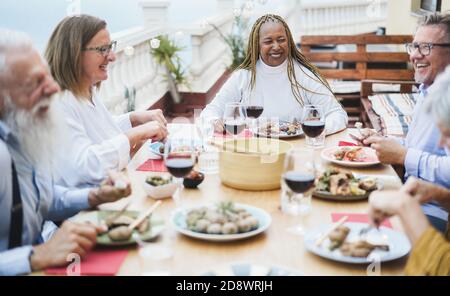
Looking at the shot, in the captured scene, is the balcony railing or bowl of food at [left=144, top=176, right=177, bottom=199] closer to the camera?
bowl of food at [left=144, top=176, right=177, bottom=199]

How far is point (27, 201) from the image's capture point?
5.51 feet

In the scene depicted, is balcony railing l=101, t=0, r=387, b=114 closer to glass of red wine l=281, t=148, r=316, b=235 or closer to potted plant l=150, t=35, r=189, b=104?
potted plant l=150, t=35, r=189, b=104

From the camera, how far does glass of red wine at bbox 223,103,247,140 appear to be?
242 centimetres

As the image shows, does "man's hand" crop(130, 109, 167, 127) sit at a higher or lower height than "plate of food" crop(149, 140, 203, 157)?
higher

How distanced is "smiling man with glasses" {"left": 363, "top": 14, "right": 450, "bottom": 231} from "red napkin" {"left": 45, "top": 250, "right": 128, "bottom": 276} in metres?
1.13

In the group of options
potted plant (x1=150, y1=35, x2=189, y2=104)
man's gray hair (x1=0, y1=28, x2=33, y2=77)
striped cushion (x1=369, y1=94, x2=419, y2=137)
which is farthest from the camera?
potted plant (x1=150, y1=35, x2=189, y2=104)

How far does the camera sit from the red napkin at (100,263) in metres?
1.40

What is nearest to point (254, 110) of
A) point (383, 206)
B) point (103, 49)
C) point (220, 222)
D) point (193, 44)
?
point (103, 49)

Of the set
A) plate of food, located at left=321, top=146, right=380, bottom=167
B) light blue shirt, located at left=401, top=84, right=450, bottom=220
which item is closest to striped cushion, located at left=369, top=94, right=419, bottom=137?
light blue shirt, located at left=401, top=84, right=450, bottom=220

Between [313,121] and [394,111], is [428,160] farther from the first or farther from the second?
[394,111]

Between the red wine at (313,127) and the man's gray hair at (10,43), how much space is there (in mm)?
1156
